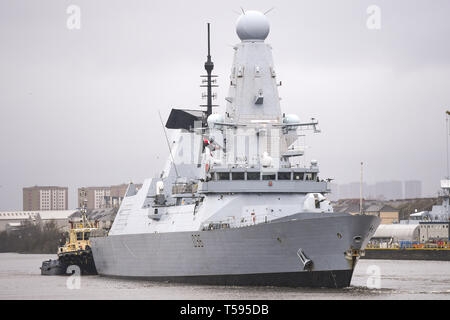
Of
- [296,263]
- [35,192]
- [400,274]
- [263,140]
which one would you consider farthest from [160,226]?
[35,192]

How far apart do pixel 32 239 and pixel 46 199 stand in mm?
71912

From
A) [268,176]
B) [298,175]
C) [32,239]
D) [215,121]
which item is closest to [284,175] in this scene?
[298,175]

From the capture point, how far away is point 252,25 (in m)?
38.8

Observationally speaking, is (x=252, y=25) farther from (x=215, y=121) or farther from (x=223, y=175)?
(x=223, y=175)

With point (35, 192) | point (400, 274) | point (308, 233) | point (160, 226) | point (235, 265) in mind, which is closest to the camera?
point (308, 233)

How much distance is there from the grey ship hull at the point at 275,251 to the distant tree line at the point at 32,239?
6686 cm

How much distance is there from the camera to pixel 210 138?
38656 mm

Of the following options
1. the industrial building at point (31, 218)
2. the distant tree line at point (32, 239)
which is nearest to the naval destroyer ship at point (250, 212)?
the distant tree line at point (32, 239)

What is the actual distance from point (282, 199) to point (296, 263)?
394 cm

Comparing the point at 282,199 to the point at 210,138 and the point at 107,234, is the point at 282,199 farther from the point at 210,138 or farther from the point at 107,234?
the point at 107,234

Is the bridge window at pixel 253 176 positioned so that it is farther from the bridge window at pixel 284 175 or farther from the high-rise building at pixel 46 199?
the high-rise building at pixel 46 199

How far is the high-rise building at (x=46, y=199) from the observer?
181 metres

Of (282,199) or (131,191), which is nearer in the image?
(282,199)

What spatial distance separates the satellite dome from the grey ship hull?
875cm
